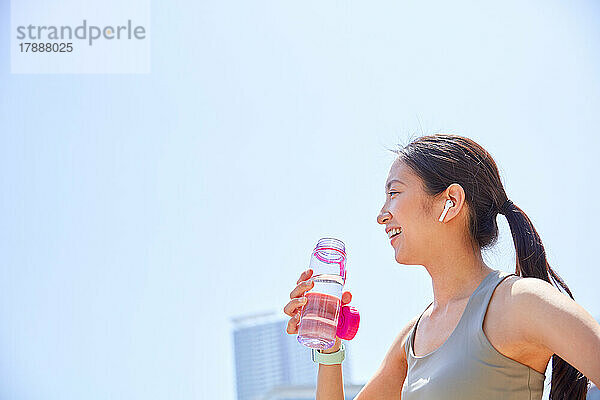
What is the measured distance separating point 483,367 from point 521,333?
2.7 inches

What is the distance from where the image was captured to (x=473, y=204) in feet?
3.29

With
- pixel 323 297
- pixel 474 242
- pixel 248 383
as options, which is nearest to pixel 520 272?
pixel 474 242

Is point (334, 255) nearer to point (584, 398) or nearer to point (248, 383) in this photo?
point (584, 398)

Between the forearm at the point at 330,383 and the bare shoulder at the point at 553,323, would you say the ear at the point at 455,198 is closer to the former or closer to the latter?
the bare shoulder at the point at 553,323

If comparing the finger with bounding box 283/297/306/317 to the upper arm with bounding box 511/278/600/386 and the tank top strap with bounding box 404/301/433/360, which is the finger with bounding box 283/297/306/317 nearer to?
the tank top strap with bounding box 404/301/433/360

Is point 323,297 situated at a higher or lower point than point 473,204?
lower

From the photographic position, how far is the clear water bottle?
105 centimetres

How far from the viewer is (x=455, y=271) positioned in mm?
988

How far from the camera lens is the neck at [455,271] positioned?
3.19 feet

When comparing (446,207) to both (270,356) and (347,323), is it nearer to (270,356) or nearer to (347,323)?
(347,323)

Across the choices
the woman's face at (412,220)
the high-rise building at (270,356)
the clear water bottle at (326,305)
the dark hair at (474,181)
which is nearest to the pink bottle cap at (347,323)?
the clear water bottle at (326,305)

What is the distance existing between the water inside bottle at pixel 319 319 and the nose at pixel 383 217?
0.16 m

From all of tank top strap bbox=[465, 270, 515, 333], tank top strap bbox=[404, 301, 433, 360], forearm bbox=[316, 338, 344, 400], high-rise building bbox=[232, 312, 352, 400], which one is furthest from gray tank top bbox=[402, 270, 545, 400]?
high-rise building bbox=[232, 312, 352, 400]

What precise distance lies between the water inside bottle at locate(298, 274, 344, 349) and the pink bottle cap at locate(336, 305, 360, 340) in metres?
0.03
